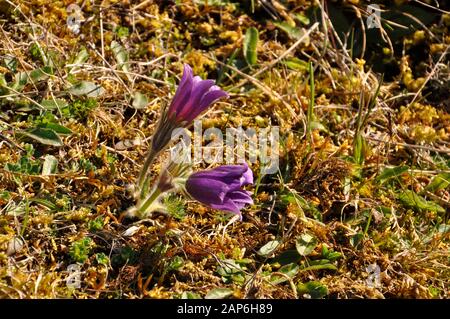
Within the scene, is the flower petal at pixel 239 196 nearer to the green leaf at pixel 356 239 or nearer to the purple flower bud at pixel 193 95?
the purple flower bud at pixel 193 95

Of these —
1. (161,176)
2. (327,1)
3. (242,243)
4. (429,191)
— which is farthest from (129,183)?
(327,1)

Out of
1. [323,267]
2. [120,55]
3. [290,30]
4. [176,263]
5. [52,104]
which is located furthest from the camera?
[290,30]

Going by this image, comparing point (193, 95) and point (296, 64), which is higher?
point (193, 95)

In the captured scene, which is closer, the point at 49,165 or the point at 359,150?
the point at 49,165

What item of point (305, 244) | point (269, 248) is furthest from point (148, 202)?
point (305, 244)

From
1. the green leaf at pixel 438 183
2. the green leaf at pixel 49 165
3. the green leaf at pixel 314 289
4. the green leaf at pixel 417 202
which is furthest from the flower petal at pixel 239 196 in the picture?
the green leaf at pixel 438 183

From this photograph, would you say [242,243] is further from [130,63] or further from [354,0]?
[354,0]

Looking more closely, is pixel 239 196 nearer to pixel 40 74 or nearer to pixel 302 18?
pixel 40 74
